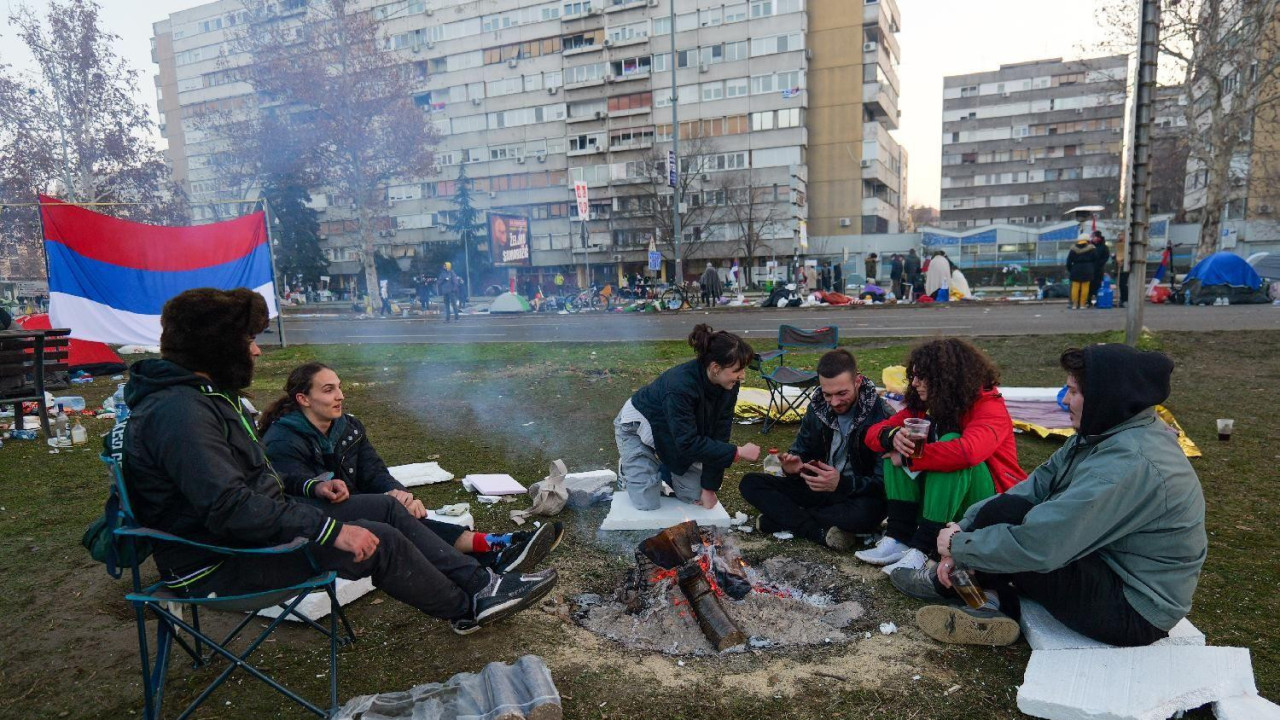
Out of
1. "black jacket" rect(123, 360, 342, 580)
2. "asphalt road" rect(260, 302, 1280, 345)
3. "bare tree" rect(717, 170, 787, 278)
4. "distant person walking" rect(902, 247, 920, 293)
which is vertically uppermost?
"bare tree" rect(717, 170, 787, 278)

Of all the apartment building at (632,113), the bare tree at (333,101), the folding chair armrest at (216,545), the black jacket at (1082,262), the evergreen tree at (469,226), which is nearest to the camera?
the folding chair armrest at (216,545)

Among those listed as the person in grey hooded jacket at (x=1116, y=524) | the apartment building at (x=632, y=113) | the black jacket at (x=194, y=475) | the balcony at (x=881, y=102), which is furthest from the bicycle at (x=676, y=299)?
the balcony at (x=881, y=102)

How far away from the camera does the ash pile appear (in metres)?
2.88

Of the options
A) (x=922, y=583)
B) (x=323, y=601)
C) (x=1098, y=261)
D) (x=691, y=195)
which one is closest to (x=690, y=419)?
(x=922, y=583)

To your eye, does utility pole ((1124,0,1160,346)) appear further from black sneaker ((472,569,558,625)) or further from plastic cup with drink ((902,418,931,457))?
black sneaker ((472,569,558,625))

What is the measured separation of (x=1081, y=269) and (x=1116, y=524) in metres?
16.1

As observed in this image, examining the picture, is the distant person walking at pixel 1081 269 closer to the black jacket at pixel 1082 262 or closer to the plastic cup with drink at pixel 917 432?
the black jacket at pixel 1082 262

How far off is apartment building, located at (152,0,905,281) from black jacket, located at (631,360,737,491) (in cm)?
3973

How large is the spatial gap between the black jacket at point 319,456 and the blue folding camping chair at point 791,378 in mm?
3459

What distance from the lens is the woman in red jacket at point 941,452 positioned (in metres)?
3.30

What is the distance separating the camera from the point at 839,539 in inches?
147

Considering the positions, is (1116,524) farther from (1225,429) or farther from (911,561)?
(1225,429)

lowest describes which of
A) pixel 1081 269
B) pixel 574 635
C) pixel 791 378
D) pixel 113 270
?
pixel 574 635

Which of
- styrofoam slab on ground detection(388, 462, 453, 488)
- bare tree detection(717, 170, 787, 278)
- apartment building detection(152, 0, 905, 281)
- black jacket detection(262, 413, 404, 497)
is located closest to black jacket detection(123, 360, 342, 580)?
black jacket detection(262, 413, 404, 497)
